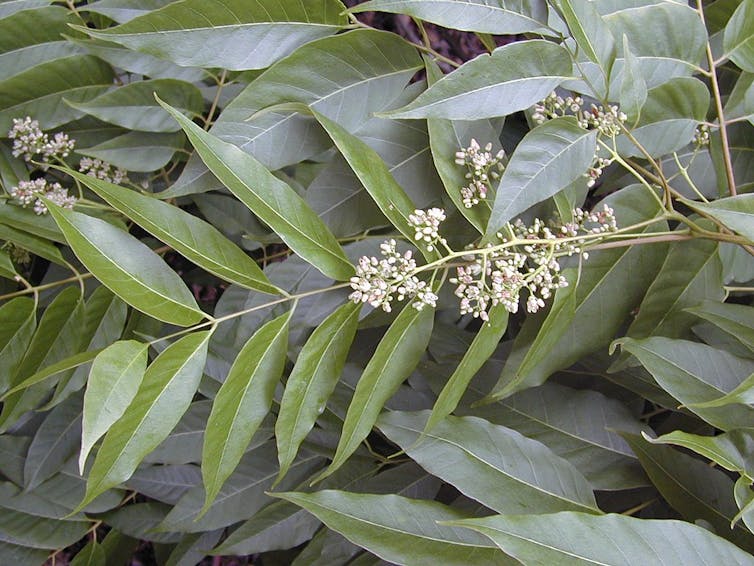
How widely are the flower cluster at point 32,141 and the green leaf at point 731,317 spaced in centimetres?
79

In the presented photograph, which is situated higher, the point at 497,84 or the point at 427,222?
the point at 497,84

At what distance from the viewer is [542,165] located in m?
0.64

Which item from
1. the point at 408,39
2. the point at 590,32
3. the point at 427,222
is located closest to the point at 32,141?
the point at 427,222

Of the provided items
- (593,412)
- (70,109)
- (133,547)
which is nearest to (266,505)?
(133,547)

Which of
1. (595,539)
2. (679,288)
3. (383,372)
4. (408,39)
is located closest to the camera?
(595,539)

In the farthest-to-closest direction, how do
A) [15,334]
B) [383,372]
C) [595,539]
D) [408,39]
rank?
[408,39]
[15,334]
[383,372]
[595,539]

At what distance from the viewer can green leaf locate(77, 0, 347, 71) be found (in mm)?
692

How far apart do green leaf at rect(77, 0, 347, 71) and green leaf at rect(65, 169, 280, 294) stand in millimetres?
155

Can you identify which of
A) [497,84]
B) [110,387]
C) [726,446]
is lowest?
[726,446]

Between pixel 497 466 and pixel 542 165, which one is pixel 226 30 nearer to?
Result: pixel 542 165

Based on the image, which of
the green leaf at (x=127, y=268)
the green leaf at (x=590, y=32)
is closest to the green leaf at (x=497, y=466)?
the green leaf at (x=127, y=268)

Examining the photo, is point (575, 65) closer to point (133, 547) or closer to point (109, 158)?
Result: point (109, 158)

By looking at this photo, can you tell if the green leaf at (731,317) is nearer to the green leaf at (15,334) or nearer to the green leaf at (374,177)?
the green leaf at (374,177)

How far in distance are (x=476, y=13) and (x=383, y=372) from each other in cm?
35
